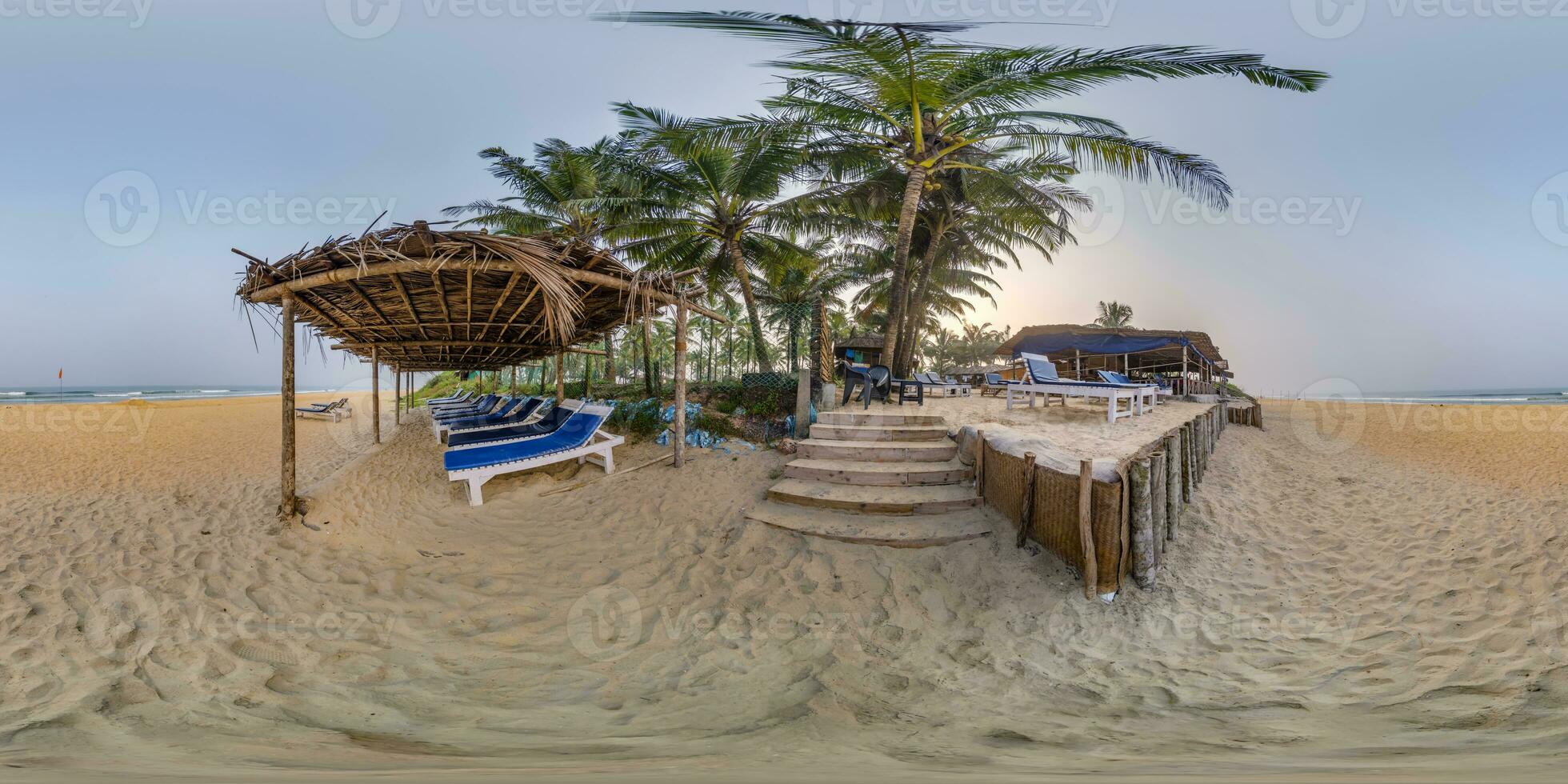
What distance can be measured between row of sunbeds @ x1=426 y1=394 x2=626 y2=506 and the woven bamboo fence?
5287 millimetres

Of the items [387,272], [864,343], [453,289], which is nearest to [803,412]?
[387,272]

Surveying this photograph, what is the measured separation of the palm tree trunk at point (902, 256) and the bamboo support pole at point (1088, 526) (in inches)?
247

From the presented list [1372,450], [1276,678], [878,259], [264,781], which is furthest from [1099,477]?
[878,259]

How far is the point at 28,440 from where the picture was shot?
10531 millimetres

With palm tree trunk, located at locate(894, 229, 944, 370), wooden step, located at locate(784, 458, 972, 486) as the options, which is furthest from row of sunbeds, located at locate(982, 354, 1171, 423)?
wooden step, located at locate(784, 458, 972, 486)

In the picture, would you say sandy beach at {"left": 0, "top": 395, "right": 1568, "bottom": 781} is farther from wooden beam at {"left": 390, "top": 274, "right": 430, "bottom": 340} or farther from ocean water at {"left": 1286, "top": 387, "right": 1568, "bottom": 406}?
ocean water at {"left": 1286, "top": 387, "right": 1568, "bottom": 406}

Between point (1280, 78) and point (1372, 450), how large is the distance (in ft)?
32.6

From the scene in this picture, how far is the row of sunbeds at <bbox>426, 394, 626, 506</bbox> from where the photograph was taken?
618 cm

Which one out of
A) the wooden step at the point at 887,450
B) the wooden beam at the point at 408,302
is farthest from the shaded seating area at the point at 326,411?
the wooden step at the point at 887,450

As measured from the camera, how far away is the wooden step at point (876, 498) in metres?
4.77

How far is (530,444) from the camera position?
6980 mm

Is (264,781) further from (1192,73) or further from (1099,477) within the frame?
(1192,73)

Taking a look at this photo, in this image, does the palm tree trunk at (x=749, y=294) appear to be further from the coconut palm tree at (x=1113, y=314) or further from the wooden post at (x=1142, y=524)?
the coconut palm tree at (x=1113, y=314)

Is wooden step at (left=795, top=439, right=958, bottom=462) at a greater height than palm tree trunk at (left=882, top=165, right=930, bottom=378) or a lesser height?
lesser
